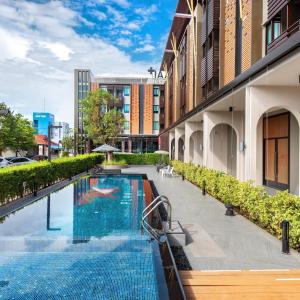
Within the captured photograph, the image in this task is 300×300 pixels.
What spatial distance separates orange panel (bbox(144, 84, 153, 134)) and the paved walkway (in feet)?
150

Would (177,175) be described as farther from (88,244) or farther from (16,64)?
(16,64)

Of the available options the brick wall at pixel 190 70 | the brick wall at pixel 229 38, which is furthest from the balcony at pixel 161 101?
the brick wall at pixel 229 38

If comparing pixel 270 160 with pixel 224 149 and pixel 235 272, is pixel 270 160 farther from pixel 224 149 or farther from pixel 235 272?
pixel 235 272

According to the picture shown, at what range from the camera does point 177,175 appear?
953 inches

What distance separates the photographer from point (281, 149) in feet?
52.1

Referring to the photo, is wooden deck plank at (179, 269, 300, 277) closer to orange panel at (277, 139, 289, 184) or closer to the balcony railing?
the balcony railing

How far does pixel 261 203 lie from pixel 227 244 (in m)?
1.82

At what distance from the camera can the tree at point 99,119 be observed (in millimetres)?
38156

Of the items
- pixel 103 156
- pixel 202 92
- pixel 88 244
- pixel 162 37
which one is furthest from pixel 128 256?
pixel 162 37

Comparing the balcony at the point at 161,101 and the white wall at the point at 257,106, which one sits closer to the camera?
the white wall at the point at 257,106

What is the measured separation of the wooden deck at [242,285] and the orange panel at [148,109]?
2012 inches

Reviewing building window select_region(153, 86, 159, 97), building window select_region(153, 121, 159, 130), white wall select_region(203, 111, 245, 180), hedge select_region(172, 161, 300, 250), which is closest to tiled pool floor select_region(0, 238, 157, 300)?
hedge select_region(172, 161, 300, 250)

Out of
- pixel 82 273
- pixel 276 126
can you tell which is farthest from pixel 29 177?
pixel 276 126

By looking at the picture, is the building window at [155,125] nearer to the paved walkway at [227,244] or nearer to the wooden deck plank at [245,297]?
the paved walkway at [227,244]
